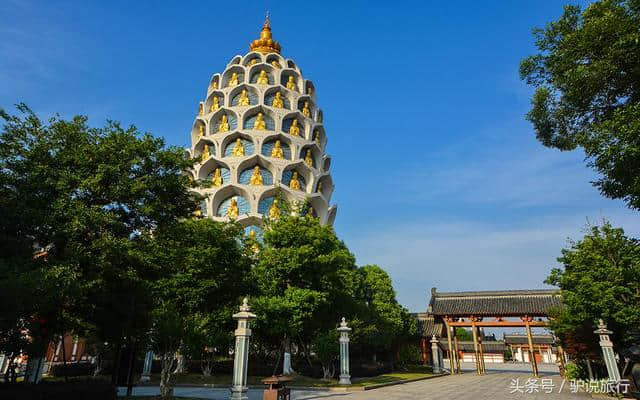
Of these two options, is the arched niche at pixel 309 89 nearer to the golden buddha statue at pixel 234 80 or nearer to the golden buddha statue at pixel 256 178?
the golden buddha statue at pixel 234 80

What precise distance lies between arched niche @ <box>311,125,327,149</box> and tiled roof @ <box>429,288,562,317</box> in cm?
2218

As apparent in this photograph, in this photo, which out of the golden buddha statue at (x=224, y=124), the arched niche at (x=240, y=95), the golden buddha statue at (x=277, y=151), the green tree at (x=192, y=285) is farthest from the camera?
the arched niche at (x=240, y=95)

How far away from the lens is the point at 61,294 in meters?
9.88

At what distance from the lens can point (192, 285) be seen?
15016 mm

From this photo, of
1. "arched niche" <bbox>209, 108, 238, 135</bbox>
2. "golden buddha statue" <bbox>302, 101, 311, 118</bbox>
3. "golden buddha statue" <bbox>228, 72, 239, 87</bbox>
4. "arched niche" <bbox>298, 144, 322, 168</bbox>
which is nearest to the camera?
"arched niche" <bbox>209, 108, 238, 135</bbox>

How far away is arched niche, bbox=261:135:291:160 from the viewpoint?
4172cm

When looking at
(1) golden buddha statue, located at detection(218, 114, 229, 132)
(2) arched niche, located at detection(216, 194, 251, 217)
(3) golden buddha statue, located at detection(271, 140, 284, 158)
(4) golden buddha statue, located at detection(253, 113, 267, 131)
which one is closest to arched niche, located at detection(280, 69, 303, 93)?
(4) golden buddha statue, located at detection(253, 113, 267, 131)

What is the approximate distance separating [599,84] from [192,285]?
584 inches

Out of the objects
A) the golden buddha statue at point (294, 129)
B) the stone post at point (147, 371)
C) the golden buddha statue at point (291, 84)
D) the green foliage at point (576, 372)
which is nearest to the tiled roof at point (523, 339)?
the green foliage at point (576, 372)

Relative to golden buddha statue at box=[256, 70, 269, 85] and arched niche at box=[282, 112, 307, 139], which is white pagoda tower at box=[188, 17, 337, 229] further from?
golden buddha statue at box=[256, 70, 269, 85]

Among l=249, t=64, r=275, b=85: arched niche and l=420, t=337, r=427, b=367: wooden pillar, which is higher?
l=249, t=64, r=275, b=85: arched niche

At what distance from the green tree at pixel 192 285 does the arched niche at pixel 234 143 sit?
25.4 m

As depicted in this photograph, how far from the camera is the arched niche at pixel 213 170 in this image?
40944mm

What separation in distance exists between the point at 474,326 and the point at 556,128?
24.8 metres
